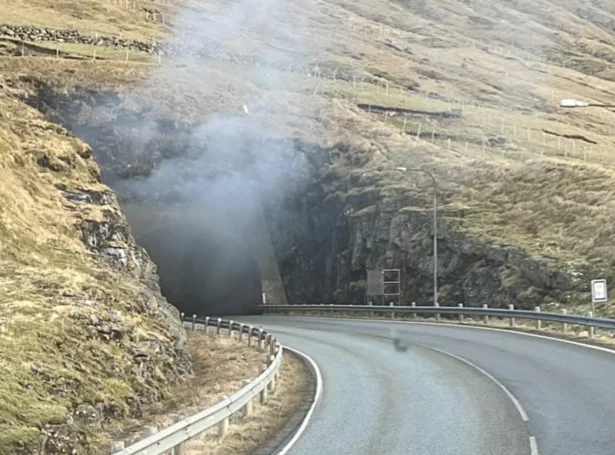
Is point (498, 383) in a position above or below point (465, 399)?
above

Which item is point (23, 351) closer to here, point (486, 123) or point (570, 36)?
point (486, 123)

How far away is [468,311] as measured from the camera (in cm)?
3453

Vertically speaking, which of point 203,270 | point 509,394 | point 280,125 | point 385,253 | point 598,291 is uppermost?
point 280,125

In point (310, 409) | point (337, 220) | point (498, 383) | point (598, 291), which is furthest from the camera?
point (337, 220)

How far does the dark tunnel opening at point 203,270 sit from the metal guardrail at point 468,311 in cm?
220

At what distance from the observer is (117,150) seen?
5334cm

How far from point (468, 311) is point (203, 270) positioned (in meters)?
24.8

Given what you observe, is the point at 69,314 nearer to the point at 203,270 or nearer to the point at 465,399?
the point at 465,399

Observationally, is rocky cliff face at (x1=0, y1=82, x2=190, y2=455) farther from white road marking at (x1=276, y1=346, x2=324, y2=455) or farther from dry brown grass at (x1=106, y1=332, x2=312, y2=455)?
white road marking at (x1=276, y1=346, x2=324, y2=455)

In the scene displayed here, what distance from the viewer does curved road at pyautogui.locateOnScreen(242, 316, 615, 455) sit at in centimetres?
1192

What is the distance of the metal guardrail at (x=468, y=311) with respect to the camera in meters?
25.5

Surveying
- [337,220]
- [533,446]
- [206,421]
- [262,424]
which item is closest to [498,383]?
[262,424]

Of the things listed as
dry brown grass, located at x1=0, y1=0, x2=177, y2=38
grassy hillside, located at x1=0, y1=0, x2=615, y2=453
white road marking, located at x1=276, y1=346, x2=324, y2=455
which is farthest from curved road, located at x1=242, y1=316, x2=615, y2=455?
dry brown grass, located at x1=0, y1=0, x2=177, y2=38

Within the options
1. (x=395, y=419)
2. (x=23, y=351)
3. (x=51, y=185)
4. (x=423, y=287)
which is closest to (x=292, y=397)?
(x=395, y=419)
